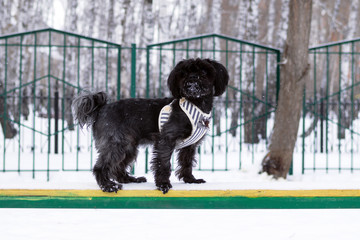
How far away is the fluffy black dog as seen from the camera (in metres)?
3.21

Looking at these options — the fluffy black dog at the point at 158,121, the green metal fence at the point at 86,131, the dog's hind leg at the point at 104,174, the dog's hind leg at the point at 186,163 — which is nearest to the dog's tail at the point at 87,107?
the fluffy black dog at the point at 158,121

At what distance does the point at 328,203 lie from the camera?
11.1 feet

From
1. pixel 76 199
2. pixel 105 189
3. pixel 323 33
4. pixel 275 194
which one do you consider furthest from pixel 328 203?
pixel 323 33

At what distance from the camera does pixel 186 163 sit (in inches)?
145

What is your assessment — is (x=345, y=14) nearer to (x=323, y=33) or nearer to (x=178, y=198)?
(x=323, y=33)

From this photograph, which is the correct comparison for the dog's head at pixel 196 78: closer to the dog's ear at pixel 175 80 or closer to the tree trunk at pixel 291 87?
the dog's ear at pixel 175 80

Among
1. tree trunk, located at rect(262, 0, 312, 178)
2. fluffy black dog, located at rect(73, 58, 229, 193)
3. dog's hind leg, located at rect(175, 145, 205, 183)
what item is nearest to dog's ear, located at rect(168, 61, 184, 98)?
fluffy black dog, located at rect(73, 58, 229, 193)

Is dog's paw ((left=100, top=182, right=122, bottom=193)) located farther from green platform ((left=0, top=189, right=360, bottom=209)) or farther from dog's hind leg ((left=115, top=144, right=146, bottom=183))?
dog's hind leg ((left=115, top=144, right=146, bottom=183))

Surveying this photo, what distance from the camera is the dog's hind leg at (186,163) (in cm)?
365

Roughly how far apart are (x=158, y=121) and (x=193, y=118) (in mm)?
329

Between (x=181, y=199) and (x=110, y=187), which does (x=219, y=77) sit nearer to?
(x=181, y=199)

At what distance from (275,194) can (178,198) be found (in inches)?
30.1
